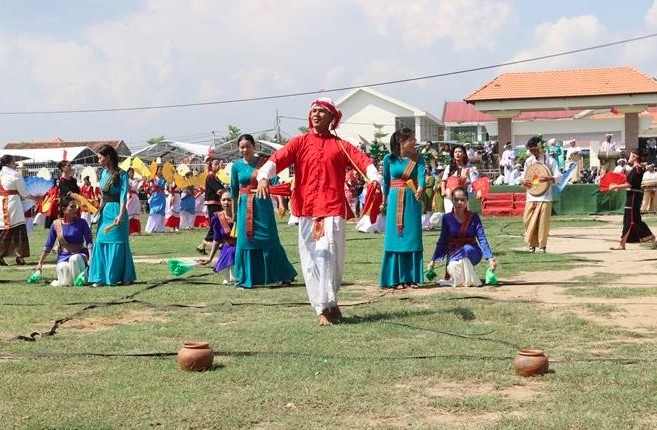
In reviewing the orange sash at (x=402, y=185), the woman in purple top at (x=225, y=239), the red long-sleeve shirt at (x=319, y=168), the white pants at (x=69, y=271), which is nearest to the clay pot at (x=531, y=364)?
the red long-sleeve shirt at (x=319, y=168)

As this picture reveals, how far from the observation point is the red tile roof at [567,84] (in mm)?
35969

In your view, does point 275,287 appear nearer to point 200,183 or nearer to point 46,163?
point 200,183

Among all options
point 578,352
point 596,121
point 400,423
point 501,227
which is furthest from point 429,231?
point 596,121

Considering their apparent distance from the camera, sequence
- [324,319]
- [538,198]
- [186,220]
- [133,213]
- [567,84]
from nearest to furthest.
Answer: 1. [324,319]
2. [538,198]
3. [133,213]
4. [186,220]
5. [567,84]

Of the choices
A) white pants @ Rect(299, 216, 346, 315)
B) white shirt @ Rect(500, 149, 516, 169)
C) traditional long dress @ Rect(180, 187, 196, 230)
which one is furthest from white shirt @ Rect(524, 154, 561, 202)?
white shirt @ Rect(500, 149, 516, 169)

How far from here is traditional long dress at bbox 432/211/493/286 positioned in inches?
422

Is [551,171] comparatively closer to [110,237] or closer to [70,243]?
[110,237]

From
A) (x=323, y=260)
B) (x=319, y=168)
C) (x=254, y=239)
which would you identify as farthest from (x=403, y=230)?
(x=323, y=260)

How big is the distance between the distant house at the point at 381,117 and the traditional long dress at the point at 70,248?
55.3 m

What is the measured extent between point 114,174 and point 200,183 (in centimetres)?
1240

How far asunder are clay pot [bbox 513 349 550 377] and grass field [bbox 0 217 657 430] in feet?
0.17

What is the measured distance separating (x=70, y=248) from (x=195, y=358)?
244 inches

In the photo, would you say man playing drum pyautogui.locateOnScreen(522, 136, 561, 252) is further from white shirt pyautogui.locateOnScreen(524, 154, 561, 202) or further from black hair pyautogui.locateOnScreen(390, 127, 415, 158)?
black hair pyautogui.locateOnScreen(390, 127, 415, 158)

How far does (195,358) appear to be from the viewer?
20.6ft
